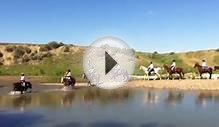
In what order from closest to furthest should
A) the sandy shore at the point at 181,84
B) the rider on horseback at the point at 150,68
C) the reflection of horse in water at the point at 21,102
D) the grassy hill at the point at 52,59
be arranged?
the reflection of horse in water at the point at 21,102 → the sandy shore at the point at 181,84 → the rider on horseback at the point at 150,68 → the grassy hill at the point at 52,59

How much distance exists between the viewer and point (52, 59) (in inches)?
3386

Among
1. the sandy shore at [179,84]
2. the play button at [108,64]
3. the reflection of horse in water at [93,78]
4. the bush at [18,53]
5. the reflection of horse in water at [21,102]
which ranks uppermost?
the bush at [18,53]

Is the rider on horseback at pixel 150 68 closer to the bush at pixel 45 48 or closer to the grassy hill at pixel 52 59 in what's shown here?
the grassy hill at pixel 52 59

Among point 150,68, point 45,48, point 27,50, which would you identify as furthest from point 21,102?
point 45,48

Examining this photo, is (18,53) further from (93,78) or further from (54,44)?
(93,78)

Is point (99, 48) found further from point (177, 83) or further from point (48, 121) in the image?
point (48, 121)

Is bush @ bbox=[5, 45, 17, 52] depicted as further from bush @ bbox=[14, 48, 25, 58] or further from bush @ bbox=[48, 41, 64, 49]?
bush @ bbox=[48, 41, 64, 49]

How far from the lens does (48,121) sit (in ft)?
70.1

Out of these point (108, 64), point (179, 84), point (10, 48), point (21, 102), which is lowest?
point (21, 102)

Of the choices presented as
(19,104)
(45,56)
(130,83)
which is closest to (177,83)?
(130,83)

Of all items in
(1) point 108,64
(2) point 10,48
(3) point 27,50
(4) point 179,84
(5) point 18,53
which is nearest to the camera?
(4) point 179,84

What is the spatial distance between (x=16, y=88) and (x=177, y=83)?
59.7ft

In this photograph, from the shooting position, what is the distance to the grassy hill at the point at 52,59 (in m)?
72.6
